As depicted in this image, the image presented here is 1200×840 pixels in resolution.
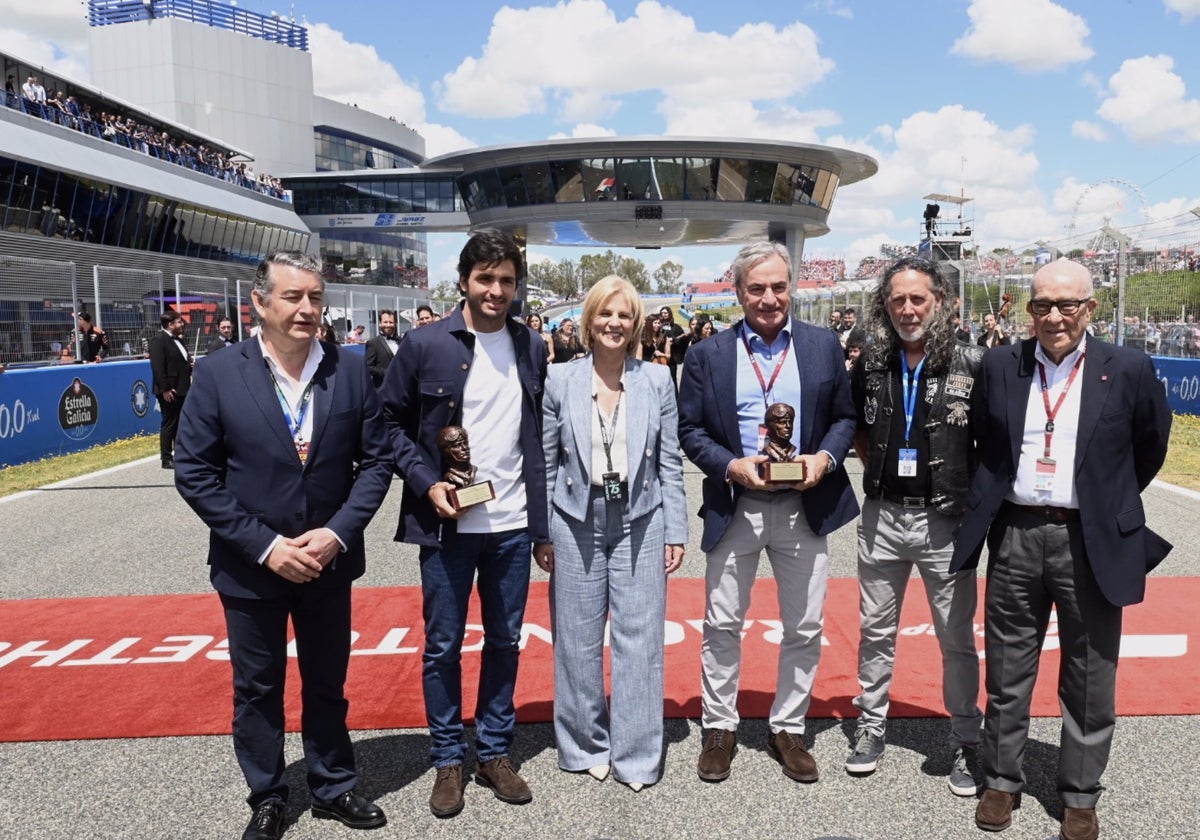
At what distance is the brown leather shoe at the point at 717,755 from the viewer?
3.41 metres

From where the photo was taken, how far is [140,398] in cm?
1498

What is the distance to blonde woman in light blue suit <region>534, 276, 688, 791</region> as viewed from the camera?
335 centimetres

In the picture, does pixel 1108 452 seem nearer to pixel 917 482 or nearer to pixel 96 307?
pixel 917 482

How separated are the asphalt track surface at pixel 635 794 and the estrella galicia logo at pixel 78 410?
997 centimetres

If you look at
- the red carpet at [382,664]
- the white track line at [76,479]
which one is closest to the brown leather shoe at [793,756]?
the red carpet at [382,664]

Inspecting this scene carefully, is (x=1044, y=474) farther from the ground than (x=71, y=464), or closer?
farther from the ground

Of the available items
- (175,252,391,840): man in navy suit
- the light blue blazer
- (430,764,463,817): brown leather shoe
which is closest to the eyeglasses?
the light blue blazer

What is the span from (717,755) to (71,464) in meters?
11.0

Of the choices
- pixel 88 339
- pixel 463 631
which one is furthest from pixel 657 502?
pixel 88 339

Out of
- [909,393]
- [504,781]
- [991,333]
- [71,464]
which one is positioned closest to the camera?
[504,781]

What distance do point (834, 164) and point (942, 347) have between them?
56128 mm

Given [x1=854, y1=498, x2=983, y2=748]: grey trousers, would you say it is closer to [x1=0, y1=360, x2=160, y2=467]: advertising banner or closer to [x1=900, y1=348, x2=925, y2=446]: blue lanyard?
[x1=900, y1=348, x2=925, y2=446]: blue lanyard

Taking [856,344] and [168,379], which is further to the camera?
[168,379]

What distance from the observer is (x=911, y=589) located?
5910mm
